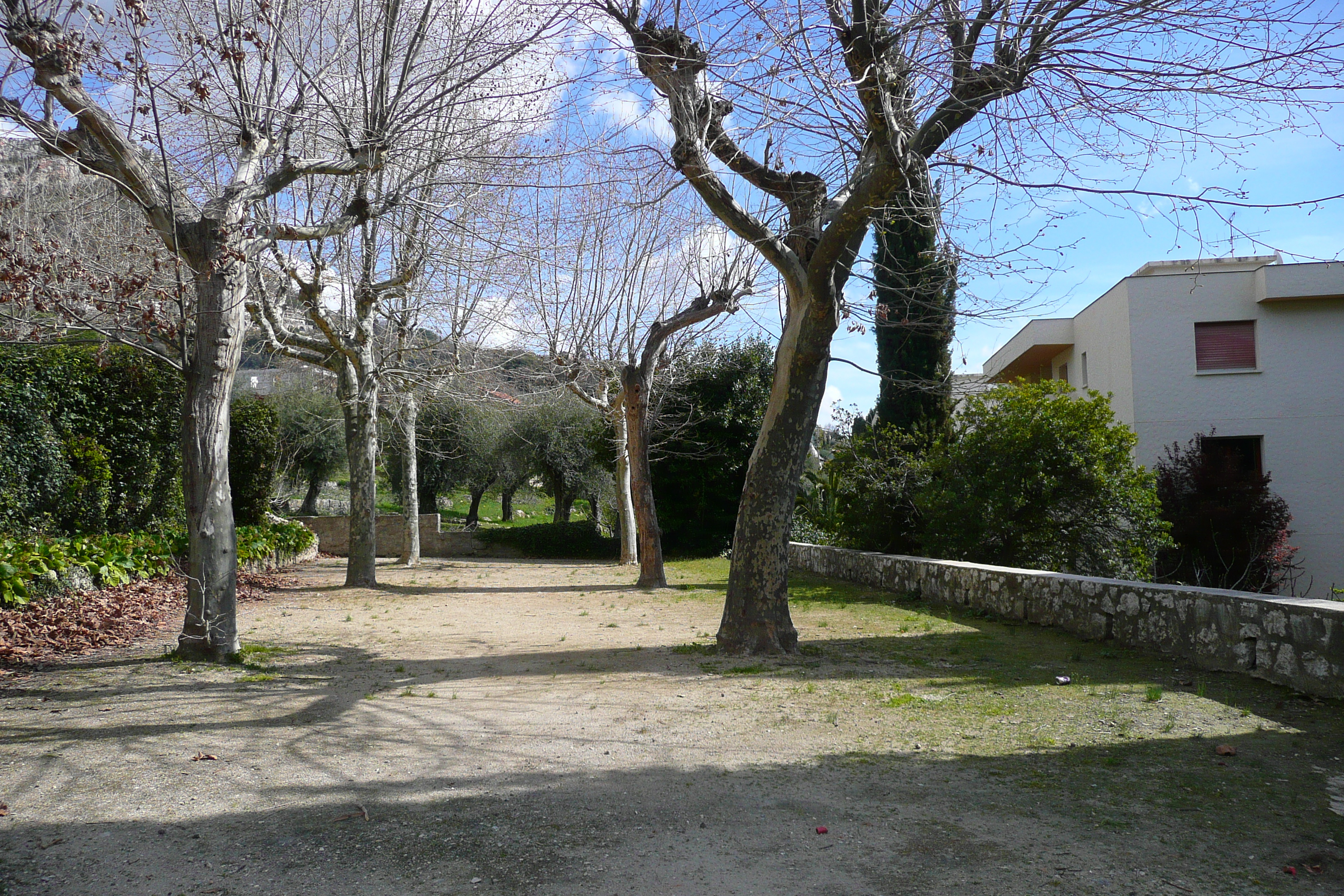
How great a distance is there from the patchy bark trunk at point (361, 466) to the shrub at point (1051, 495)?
9.04 metres

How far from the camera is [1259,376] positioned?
61.0 ft

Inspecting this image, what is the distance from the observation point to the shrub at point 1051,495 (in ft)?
38.8

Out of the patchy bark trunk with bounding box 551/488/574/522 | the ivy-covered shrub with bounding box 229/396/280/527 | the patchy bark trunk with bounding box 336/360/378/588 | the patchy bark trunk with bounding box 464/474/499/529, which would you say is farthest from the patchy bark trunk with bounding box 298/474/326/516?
the patchy bark trunk with bounding box 336/360/378/588

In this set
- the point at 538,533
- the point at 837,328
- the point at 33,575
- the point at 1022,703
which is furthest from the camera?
the point at 538,533

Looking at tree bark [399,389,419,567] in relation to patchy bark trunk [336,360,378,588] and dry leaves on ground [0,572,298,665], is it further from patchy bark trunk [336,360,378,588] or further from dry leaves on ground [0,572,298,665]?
dry leaves on ground [0,572,298,665]

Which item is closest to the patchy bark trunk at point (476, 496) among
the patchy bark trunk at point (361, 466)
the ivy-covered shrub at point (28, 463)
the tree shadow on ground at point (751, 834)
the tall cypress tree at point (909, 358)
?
the patchy bark trunk at point (361, 466)

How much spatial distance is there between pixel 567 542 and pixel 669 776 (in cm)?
2206

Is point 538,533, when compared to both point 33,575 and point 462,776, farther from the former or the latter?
point 462,776

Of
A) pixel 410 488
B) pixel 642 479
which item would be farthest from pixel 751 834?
pixel 410 488

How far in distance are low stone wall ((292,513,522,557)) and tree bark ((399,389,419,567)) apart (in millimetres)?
4743

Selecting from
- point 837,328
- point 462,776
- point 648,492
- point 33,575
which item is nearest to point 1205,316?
point 648,492

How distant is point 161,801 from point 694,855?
7.74ft

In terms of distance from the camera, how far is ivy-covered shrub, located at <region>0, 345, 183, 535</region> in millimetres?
10242

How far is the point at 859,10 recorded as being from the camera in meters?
5.84
